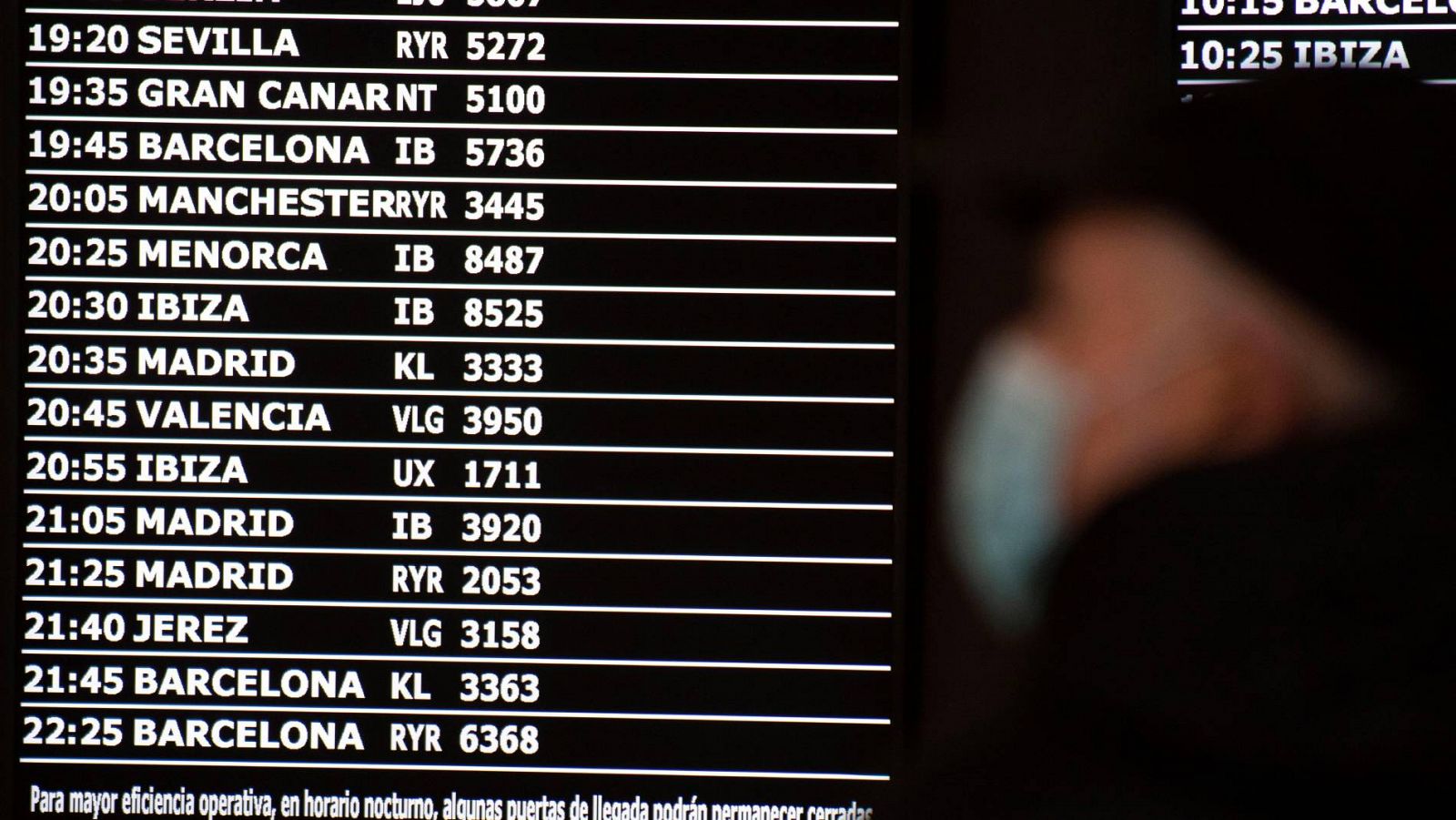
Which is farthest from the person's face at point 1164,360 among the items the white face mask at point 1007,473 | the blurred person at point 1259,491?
the white face mask at point 1007,473

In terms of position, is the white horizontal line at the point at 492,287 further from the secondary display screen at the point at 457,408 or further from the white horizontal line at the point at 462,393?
the white horizontal line at the point at 462,393

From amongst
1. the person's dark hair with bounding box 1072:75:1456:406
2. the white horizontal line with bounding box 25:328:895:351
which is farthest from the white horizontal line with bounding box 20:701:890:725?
the person's dark hair with bounding box 1072:75:1456:406

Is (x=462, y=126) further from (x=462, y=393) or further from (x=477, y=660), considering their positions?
(x=477, y=660)

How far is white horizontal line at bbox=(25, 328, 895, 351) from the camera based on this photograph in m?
2.35

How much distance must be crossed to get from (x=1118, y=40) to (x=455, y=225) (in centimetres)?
96

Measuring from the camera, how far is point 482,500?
2.38 m

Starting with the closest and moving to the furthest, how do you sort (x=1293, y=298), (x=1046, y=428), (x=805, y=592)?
(x=1293, y=298) < (x=1046, y=428) < (x=805, y=592)

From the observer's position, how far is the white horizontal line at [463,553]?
235 cm

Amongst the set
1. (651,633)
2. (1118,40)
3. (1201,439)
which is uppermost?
(1118,40)

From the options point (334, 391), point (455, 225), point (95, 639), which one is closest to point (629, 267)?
point (455, 225)

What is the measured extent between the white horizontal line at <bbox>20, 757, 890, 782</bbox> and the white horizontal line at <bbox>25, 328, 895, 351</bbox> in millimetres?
593

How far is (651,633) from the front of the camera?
93.0 inches

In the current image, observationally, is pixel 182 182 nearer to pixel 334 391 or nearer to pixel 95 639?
pixel 334 391

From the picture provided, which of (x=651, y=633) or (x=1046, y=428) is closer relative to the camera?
(x=1046, y=428)
